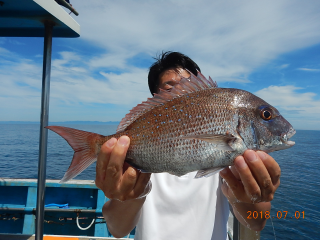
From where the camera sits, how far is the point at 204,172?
161cm

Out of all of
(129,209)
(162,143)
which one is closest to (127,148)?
(162,143)

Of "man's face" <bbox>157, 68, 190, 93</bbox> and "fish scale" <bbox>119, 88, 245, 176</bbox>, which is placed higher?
"man's face" <bbox>157, 68, 190, 93</bbox>

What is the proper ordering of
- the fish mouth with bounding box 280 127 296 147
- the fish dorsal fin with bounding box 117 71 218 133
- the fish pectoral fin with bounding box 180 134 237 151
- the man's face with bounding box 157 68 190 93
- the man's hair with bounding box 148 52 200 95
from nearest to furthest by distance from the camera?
the fish pectoral fin with bounding box 180 134 237 151
the fish mouth with bounding box 280 127 296 147
the fish dorsal fin with bounding box 117 71 218 133
the man's face with bounding box 157 68 190 93
the man's hair with bounding box 148 52 200 95

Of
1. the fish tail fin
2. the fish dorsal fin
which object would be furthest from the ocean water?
the fish tail fin

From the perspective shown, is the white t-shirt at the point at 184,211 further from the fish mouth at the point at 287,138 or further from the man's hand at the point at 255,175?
the fish mouth at the point at 287,138

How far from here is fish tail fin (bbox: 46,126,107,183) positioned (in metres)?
1.75

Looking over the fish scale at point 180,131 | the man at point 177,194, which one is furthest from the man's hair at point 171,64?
the fish scale at point 180,131

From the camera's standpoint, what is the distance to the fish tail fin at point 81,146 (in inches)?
68.9

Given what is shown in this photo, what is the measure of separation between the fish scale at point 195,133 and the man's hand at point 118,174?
80mm

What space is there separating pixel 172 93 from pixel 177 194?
4.94ft

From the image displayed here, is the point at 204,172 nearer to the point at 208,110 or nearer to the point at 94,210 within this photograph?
the point at 208,110

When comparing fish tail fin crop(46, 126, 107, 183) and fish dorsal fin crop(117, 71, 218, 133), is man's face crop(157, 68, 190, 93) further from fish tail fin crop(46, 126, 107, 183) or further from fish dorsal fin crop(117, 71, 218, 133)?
fish tail fin crop(46, 126, 107, 183)

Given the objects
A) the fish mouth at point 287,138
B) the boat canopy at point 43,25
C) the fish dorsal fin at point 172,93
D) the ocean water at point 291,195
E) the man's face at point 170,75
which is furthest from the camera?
the ocean water at point 291,195

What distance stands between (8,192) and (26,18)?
4.95 m
